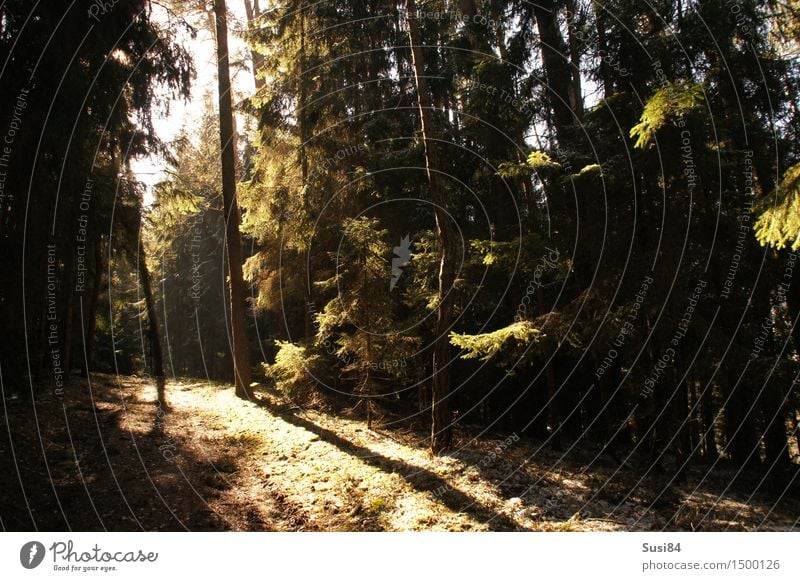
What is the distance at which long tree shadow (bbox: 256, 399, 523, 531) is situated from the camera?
26.3 feet

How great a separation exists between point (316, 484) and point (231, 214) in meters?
11.0

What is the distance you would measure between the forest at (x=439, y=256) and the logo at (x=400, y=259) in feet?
0.36

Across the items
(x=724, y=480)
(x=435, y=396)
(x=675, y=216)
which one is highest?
(x=675, y=216)

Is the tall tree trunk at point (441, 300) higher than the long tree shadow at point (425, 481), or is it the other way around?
the tall tree trunk at point (441, 300)

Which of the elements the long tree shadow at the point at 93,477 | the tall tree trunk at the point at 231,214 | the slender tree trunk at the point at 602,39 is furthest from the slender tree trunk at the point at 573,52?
the long tree shadow at the point at 93,477

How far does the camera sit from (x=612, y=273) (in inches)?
376

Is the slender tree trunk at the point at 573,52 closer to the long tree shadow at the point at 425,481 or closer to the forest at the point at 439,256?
the forest at the point at 439,256

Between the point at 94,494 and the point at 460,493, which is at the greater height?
the point at 94,494

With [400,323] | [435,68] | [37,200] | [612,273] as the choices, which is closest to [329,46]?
[435,68]
